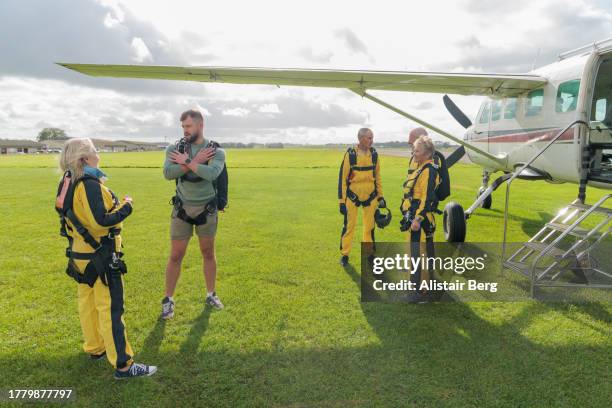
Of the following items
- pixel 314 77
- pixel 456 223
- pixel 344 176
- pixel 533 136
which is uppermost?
pixel 314 77

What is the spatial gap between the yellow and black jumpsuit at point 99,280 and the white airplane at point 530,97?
404 centimetres

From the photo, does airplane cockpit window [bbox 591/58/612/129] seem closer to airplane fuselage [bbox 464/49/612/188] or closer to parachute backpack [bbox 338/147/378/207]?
airplane fuselage [bbox 464/49/612/188]

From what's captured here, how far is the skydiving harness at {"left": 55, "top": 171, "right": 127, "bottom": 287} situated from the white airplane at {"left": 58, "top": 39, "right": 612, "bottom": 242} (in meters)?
4.05

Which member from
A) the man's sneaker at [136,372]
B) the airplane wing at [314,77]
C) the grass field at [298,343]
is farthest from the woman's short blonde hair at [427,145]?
the man's sneaker at [136,372]

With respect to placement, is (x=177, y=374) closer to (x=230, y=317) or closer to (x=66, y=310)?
(x=230, y=317)

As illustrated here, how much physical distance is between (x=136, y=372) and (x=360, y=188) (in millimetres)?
3960

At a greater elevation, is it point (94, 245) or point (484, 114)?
point (484, 114)

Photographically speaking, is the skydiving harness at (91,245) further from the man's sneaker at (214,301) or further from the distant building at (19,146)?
the distant building at (19,146)

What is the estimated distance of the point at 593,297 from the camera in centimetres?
490

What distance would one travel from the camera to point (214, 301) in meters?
4.54

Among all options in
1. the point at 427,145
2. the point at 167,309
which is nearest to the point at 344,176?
the point at 427,145

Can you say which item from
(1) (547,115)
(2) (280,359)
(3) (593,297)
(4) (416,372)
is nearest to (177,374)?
(2) (280,359)

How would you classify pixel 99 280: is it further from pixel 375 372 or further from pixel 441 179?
pixel 441 179

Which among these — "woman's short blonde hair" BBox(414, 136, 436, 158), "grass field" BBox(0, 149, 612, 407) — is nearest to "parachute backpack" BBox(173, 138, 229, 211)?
"grass field" BBox(0, 149, 612, 407)
